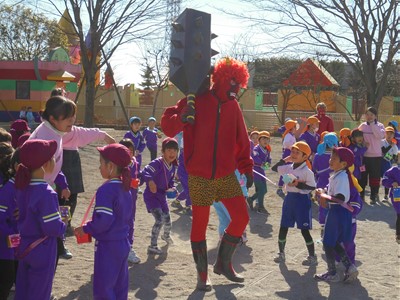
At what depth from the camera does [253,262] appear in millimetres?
6301

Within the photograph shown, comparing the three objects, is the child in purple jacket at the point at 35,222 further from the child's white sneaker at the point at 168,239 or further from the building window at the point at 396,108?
the building window at the point at 396,108

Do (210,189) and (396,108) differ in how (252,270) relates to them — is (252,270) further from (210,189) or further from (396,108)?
(396,108)

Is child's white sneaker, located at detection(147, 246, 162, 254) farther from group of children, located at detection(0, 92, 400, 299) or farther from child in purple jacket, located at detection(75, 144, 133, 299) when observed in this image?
child in purple jacket, located at detection(75, 144, 133, 299)

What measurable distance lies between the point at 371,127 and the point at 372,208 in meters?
1.67

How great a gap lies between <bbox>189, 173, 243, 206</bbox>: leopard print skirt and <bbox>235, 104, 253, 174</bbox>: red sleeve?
24 cm

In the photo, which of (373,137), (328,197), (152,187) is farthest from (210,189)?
A: (373,137)

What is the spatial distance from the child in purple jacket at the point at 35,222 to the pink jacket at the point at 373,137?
8496mm

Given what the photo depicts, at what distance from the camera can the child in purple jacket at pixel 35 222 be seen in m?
3.70

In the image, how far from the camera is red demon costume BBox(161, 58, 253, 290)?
508cm

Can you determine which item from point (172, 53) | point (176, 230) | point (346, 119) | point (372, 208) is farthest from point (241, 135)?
point (346, 119)

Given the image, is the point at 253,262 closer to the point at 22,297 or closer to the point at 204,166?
the point at 204,166

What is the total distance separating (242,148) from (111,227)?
1.85 metres

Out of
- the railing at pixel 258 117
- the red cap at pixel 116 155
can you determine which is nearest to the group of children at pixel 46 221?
the red cap at pixel 116 155

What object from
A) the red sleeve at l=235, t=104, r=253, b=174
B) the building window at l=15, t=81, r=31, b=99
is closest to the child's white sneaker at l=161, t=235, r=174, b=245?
the red sleeve at l=235, t=104, r=253, b=174
